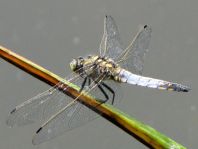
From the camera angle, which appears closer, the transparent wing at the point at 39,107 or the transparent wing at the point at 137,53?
the transparent wing at the point at 39,107

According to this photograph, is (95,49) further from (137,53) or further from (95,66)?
(95,66)

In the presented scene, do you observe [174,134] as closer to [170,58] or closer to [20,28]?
[170,58]

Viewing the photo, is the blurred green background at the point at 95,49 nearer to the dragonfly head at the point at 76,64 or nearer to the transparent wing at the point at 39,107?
the dragonfly head at the point at 76,64

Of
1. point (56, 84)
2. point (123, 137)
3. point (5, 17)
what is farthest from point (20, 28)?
point (56, 84)

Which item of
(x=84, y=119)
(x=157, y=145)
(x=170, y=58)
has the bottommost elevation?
(x=170, y=58)

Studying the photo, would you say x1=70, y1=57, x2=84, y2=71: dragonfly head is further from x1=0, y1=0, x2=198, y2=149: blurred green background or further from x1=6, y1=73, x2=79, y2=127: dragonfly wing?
x1=0, y1=0, x2=198, y2=149: blurred green background

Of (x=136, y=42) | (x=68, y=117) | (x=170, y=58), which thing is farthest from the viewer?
(x=170, y=58)

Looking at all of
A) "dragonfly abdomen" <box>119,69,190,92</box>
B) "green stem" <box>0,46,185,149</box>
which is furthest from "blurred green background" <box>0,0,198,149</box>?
"green stem" <box>0,46,185,149</box>

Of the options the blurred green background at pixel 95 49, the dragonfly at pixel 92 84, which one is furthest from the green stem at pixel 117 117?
the blurred green background at pixel 95 49
